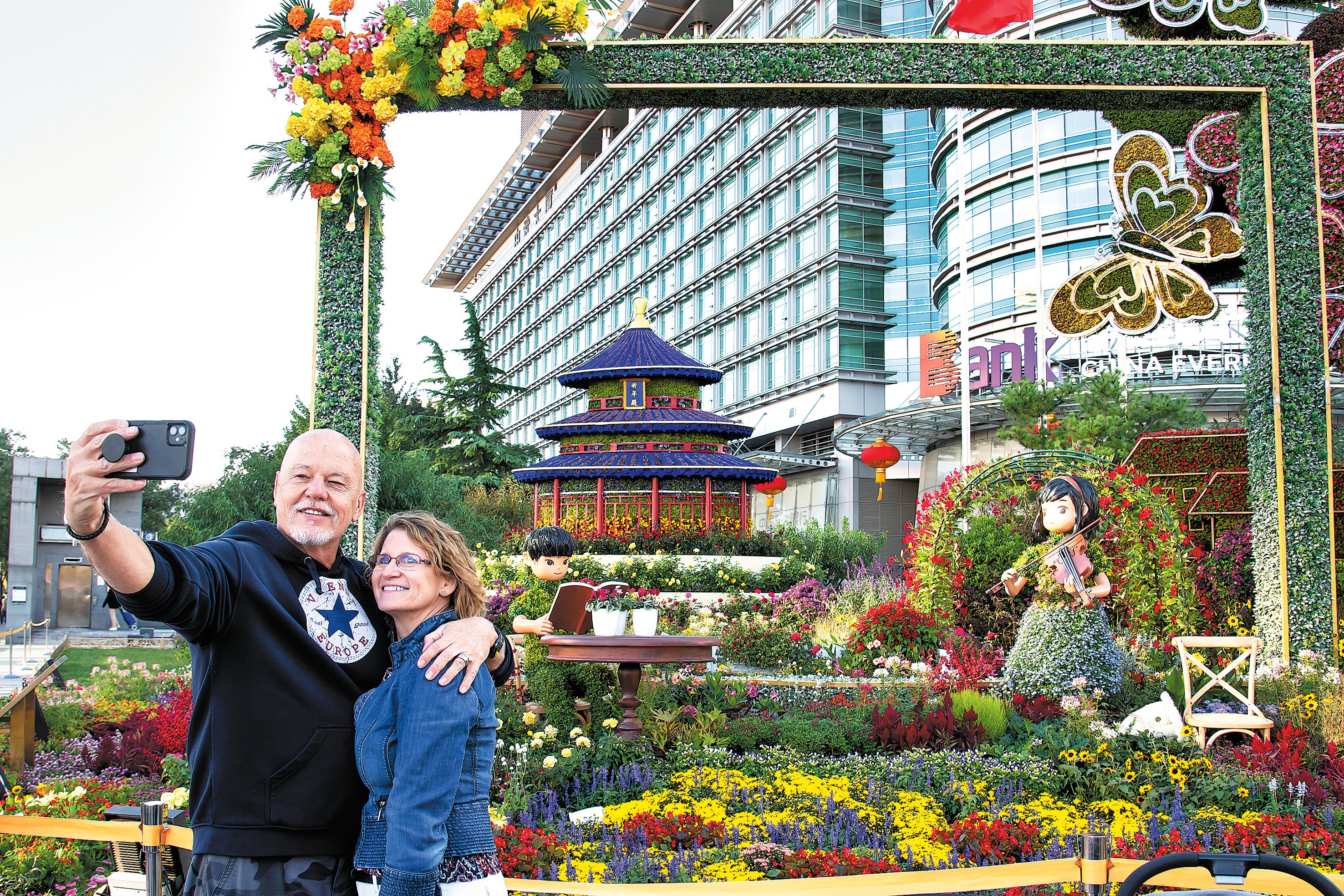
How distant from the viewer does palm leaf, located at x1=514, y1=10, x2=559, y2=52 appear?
8.56 m

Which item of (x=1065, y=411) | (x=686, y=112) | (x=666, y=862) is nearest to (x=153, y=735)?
(x=666, y=862)

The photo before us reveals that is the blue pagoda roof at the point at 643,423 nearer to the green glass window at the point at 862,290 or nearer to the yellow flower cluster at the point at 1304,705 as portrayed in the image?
the green glass window at the point at 862,290

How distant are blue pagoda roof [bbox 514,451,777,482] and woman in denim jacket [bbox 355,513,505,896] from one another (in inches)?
822

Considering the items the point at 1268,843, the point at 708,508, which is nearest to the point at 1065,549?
the point at 1268,843

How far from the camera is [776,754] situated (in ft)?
21.7

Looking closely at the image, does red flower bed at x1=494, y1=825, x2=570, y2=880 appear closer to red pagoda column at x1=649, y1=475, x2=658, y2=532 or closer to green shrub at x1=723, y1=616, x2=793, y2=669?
green shrub at x1=723, y1=616, x2=793, y2=669

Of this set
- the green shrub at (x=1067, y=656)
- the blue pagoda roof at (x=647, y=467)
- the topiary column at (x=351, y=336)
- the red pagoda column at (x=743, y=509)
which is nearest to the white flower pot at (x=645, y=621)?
the topiary column at (x=351, y=336)

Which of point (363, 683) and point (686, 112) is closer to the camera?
point (363, 683)

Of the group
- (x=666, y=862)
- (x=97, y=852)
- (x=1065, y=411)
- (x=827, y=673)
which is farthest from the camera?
(x=1065, y=411)

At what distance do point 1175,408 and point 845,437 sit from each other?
15382 millimetres

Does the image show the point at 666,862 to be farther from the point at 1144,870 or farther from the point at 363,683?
the point at 1144,870

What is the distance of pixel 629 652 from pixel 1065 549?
449 cm

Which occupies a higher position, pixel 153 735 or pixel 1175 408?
pixel 1175 408

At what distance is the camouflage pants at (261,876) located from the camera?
7.62ft
